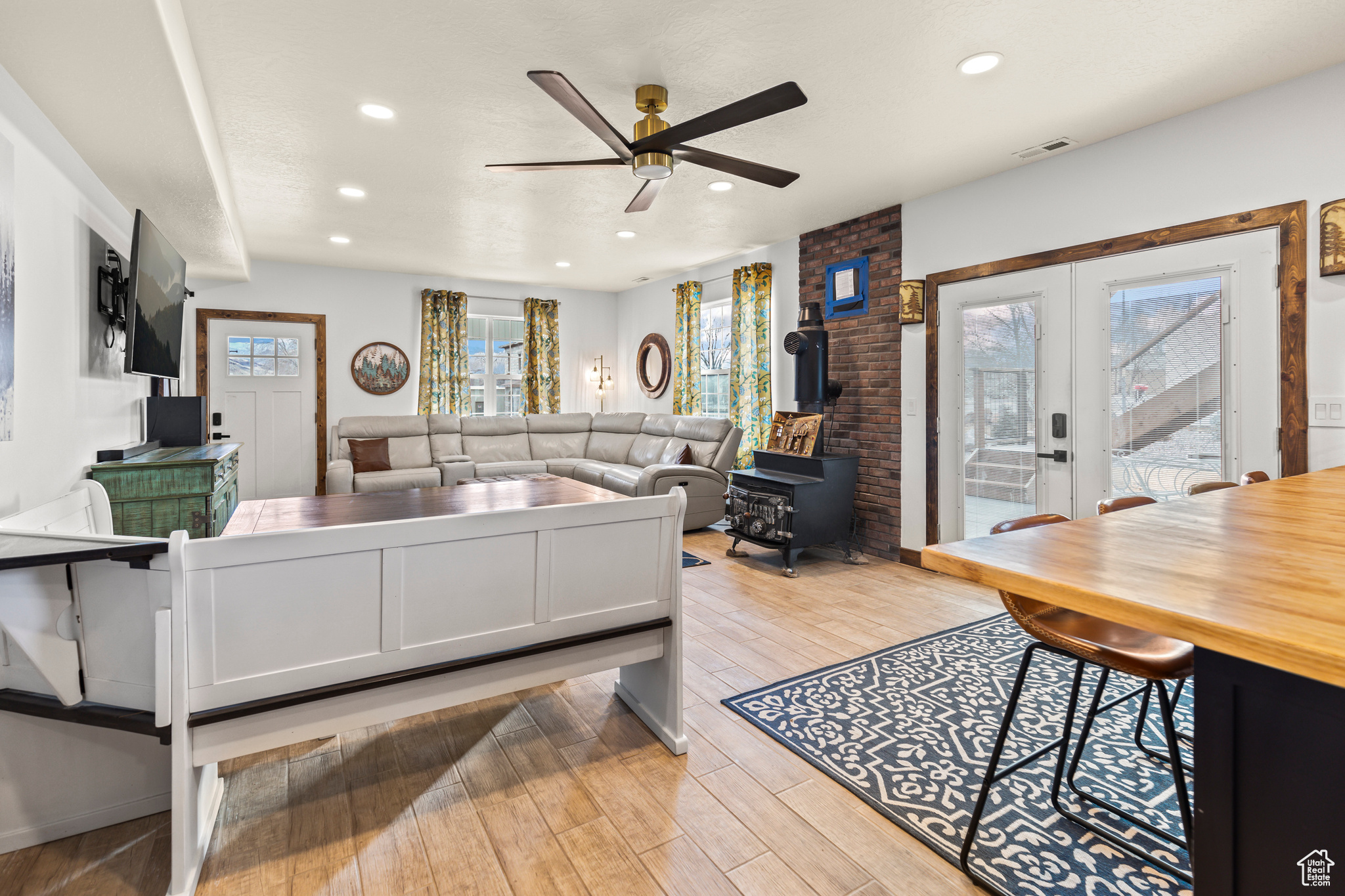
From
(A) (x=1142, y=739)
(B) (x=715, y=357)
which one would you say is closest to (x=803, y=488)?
(A) (x=1142, y=739)

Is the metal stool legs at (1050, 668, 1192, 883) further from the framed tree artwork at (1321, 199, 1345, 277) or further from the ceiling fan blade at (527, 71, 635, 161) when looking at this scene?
the ceiling fan blade at (527, 71, 635, 161)

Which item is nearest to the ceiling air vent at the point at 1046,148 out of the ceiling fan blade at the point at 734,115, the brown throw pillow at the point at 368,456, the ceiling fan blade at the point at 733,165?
the ceiling fan blade at the point at 733,165

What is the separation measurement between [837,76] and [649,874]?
10.0ft

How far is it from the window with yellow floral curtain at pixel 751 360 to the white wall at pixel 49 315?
15.0 ft

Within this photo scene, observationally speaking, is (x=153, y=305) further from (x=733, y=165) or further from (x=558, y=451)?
(x=558, y=451)

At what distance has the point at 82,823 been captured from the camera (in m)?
1.74

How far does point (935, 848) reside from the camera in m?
1.69

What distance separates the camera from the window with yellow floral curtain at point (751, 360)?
5.96 metres

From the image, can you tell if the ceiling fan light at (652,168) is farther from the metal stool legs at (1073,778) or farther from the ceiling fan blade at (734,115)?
the metal stool legs at (1073,778)

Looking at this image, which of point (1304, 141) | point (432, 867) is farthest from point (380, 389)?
point (1304, 141)

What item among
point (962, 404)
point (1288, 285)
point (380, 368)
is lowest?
point (962, 404)

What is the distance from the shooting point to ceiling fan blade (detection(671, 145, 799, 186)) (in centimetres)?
273

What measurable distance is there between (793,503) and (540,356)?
15.3ft

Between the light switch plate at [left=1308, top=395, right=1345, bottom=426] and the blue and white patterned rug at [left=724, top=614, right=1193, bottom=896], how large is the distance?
4.27 ft
